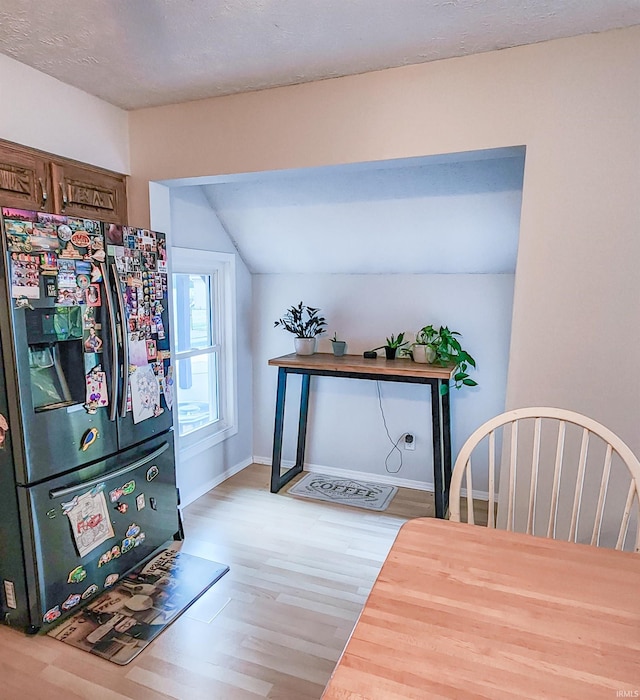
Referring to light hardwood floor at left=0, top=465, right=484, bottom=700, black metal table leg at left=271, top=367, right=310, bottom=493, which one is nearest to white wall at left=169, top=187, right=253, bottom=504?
light hardwood floor at left=0, top=465, right=484, bottom=700

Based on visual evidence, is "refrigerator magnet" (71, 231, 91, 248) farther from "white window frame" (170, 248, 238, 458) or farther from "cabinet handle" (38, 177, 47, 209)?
"white window frame" (170, 248, 238, 458)

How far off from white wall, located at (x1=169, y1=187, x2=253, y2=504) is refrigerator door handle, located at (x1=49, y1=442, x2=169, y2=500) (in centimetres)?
58

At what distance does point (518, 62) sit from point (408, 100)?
43 centimetres

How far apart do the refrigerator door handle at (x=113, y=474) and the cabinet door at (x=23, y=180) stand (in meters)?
1.23

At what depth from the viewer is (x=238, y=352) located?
3.64 m

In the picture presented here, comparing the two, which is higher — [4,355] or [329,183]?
[329,183]

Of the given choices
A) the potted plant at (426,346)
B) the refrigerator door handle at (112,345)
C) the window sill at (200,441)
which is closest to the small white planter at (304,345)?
the potted plant at (426,346)

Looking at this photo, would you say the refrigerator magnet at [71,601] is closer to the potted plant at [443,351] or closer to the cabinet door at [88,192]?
the cabinet door at [88,192]

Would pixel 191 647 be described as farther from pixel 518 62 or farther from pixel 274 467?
pixel 518 62

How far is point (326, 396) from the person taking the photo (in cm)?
365

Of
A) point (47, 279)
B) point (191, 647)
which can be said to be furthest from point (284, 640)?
point (47, 279)

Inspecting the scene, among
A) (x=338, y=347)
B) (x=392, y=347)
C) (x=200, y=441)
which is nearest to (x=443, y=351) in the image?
(x=392, y=347)

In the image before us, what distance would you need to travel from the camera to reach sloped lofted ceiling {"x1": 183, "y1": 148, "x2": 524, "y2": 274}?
8.31ft

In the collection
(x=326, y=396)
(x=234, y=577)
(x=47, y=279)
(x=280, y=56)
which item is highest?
(x=280, y=56)
